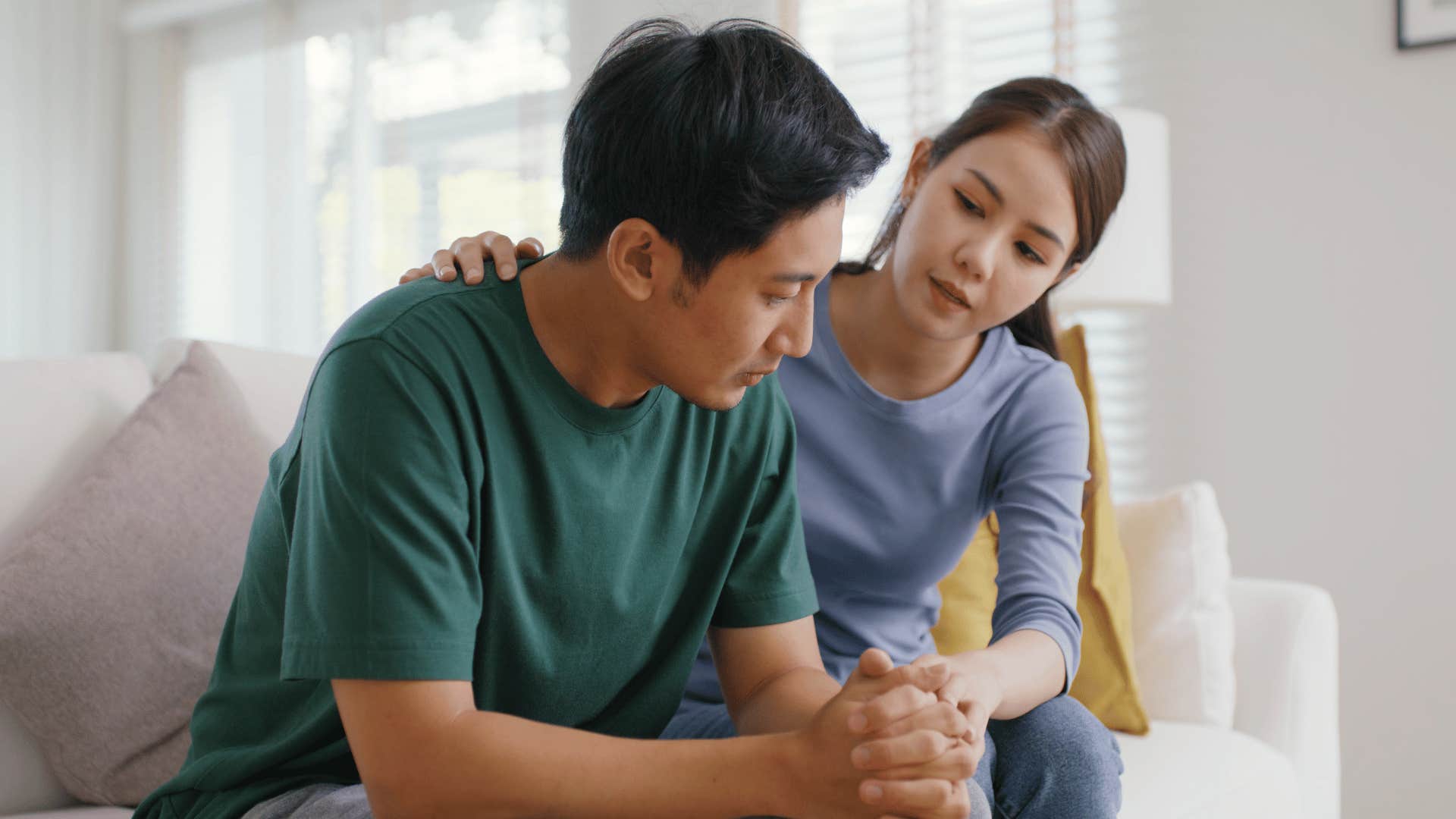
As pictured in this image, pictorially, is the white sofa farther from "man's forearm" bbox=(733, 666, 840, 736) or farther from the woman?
"man's forearm" bbox=(733, 666, 840, 736)

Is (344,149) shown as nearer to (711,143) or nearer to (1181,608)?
(1181,608)

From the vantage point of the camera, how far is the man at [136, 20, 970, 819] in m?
0.87

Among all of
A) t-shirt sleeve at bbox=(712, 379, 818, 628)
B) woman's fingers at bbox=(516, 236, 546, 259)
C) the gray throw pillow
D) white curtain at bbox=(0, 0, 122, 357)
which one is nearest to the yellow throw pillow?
t-shirt sleeve at bbox=(712, 379, 818, 628)

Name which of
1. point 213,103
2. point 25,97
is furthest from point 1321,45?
point 25,97

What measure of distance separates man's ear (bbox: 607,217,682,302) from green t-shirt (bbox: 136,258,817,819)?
3.8 inches

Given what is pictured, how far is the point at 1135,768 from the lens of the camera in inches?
62.1

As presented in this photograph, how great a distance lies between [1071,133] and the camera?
52.7 inches

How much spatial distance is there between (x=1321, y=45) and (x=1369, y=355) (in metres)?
0.64

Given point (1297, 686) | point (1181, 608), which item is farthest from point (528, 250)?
point (1297, 686)

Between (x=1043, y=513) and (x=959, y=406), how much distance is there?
152mm

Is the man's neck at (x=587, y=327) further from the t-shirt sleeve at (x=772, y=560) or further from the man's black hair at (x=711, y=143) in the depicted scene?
the t-shirt sleeve at (x=772, y=560)

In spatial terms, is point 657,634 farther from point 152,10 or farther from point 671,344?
point 152,10

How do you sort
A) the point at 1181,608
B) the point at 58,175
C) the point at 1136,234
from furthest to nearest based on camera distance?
1. the point at 58,175
2. the point at 1136,234
3. the point at 1181,608

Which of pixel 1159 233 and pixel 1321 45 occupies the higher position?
pixel 1321 45
